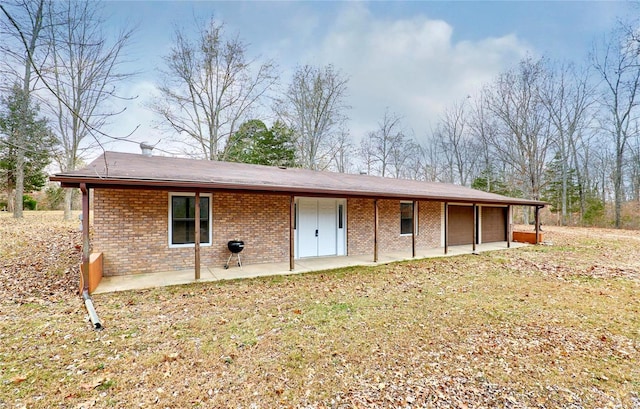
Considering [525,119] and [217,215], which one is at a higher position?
[525,119]

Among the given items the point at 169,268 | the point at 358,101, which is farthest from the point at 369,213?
the point at 358,101

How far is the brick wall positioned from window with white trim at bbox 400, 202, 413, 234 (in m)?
4.91

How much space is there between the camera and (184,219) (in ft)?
24.1

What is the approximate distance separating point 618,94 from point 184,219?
1216 inches

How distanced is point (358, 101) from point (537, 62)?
14.0 metres

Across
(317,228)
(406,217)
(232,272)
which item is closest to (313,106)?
(406,217)

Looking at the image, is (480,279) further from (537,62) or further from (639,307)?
(537,62)

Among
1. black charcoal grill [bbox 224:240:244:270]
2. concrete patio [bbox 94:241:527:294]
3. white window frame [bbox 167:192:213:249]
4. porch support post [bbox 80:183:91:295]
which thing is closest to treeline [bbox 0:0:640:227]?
white window frame [bbox 167:192:213:249]

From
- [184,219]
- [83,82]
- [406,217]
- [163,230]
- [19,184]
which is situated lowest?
[163,230]

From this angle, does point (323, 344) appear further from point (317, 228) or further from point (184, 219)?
point (317, 228)

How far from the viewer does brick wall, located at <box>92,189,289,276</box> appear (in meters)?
6.52

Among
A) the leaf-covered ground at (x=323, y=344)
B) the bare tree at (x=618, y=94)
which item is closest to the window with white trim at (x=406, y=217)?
the leaf-covered ground at (x=323, y=344)

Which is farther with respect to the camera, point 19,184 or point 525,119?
point 525,119

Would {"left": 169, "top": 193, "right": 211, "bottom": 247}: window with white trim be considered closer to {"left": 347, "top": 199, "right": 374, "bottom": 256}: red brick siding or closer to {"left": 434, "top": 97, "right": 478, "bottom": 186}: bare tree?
{"left": 347, "top": 199, "right": 374, "bottom": 256}: red brick siding
